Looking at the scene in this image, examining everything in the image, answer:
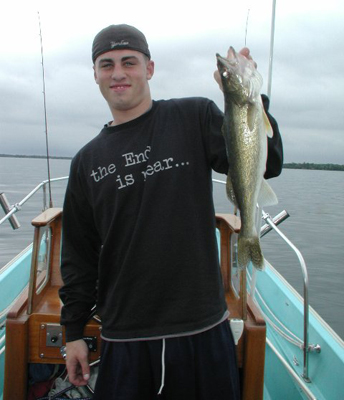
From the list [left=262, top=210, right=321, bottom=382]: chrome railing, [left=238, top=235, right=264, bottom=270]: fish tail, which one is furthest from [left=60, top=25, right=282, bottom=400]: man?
[left=262, top=210, right=321, bottom=382]: chrome railing

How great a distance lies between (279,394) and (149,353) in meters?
1.99

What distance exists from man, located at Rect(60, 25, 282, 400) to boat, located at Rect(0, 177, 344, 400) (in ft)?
1.79

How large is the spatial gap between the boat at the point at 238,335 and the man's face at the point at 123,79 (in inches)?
46.9

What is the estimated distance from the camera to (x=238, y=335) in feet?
8.74

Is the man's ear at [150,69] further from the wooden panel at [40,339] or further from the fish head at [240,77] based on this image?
the wooden panel at [40,339]

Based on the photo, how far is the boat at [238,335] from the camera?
278 centimetres

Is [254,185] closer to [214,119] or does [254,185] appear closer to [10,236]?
[214,119]

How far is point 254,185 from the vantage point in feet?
6.75

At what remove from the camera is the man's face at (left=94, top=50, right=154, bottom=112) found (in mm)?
2289

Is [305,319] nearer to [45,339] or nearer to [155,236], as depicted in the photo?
[155,236]

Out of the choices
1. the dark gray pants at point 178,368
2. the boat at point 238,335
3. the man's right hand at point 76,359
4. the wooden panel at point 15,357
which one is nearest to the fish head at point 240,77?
the dark gray pants at point 178,368

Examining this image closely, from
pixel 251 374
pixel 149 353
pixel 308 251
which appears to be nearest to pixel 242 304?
pixel 251 374

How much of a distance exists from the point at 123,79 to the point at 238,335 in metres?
→ 1.69

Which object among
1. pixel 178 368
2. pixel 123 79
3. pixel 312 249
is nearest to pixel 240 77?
pixel 123 79
